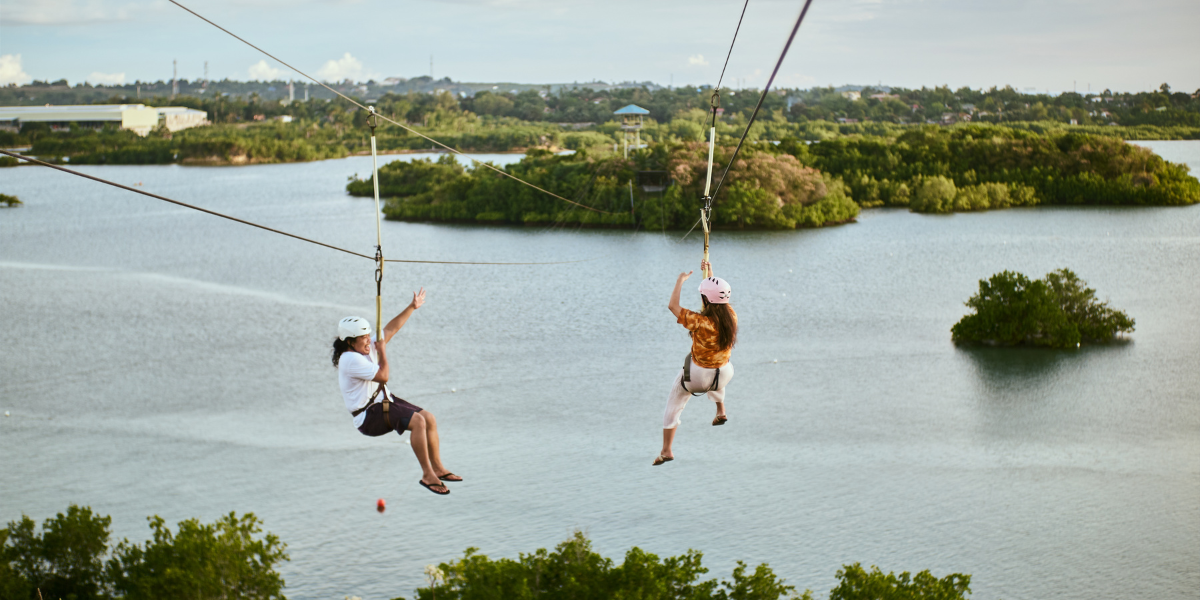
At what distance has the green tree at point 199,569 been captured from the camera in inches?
795

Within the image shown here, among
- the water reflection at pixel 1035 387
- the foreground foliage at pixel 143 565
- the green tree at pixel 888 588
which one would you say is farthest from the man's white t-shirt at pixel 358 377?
the water reflection at pixel 1035 387

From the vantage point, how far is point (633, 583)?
19.3 metres

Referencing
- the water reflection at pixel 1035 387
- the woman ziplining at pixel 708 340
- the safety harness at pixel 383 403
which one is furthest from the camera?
the water reflection at pixel 1035 387

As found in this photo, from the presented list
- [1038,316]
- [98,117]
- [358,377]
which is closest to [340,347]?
[358,377]

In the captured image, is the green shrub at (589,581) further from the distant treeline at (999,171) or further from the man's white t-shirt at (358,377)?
the distant treeline at (999,171)

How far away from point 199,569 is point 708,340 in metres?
15.3

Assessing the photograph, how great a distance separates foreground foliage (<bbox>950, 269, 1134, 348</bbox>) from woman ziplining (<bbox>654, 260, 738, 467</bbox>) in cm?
4089

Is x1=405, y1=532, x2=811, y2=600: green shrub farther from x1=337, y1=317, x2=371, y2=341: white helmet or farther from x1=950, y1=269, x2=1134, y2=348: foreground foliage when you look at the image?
x1=950, y1=269, x2=1134, y2=348: foreground foliage

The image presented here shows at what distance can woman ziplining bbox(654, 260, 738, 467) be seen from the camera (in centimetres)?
941

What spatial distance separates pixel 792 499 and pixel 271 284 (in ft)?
146

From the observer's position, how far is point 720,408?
1094 cm

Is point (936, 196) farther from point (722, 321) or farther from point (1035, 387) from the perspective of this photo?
point (722, 321)

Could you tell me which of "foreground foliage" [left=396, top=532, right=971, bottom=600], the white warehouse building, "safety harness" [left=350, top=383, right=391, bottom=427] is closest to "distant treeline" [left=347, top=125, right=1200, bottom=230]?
"foreground foliage" [left=396, top=532, right=971, bottom=600]

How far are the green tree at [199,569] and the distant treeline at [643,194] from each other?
2248 inches
